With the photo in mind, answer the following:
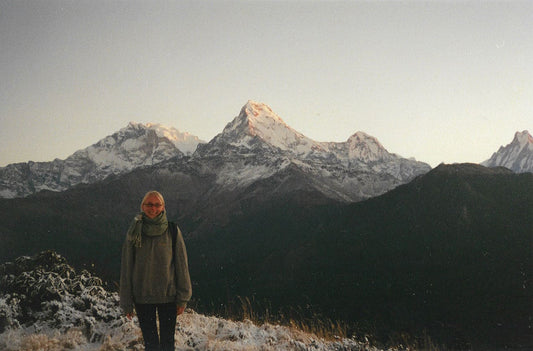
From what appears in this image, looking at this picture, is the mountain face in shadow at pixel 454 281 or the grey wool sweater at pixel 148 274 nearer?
the grey wool sweater at pixel 148 274

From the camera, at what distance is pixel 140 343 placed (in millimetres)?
10219

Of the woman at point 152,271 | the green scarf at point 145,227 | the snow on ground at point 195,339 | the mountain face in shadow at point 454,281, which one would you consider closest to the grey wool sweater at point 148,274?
the woman at point 152,271

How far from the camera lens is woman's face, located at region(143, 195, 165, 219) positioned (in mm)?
7730

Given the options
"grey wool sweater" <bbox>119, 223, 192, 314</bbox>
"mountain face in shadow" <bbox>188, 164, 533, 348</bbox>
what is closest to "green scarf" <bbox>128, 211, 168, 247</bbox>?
"grey wool sweater" <bbox>119, 223, 192, 314</bbox>

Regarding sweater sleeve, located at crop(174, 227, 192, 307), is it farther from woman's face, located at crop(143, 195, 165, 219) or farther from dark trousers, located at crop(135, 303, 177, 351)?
woman's face, located at crop(143, 195, 165, 219)

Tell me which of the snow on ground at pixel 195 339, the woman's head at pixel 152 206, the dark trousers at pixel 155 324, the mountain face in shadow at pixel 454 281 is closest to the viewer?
the woman's head at pixel 152 206

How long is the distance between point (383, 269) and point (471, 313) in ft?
166

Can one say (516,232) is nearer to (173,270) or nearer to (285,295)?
(285,295)

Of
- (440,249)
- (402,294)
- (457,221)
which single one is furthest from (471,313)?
(457,221)

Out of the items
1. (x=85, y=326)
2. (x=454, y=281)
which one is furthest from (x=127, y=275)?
(x=454, y=281)

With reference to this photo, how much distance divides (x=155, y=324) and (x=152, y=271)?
1239mm

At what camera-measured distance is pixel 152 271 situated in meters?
7.83

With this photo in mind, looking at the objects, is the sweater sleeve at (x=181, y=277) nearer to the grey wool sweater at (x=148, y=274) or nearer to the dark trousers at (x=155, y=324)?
the grey wool sweater at (x=148, y=274)

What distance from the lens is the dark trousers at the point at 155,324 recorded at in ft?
26.1
